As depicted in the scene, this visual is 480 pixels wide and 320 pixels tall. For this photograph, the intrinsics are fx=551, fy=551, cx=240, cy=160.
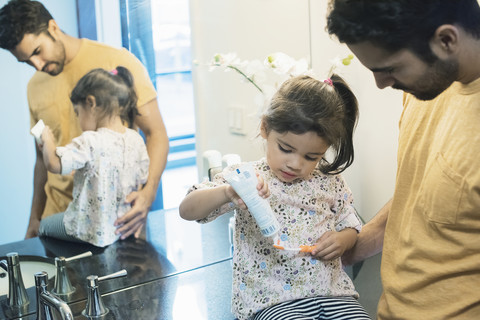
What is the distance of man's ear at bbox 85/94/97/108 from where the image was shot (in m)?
1.40

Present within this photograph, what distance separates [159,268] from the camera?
4.99ft

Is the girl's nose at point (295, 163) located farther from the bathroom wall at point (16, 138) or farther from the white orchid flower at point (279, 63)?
the bathroom wall at point (16, 138)

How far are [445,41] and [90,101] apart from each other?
0.87m

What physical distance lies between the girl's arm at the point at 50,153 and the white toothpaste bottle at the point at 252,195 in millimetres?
508

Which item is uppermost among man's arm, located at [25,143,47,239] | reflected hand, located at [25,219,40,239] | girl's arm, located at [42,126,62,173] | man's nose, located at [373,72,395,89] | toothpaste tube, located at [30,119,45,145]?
man's nose, located at [373,72,395,89]

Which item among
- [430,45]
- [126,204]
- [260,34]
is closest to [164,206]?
[126,204]

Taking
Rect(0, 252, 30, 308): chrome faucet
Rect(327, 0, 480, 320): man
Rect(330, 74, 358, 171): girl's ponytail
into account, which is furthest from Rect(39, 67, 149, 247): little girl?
Rect(327, 0, 480, 320): man

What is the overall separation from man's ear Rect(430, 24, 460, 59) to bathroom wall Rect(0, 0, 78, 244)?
33.7 inches

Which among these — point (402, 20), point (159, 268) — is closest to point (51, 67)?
point (159, 268)

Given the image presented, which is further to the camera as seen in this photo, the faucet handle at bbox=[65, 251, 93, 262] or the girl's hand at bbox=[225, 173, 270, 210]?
the faucet handle at bbox=[65, 251, 93, 262]

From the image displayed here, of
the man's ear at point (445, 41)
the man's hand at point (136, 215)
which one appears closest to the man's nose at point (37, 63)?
the man's hand at point (136, 215)

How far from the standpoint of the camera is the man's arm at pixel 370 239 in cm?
134

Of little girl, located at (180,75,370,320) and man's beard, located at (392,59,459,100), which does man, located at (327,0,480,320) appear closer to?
man's beard, located at (392,59,459,100)

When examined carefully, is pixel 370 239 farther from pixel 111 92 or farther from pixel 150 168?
pixel 111 92
